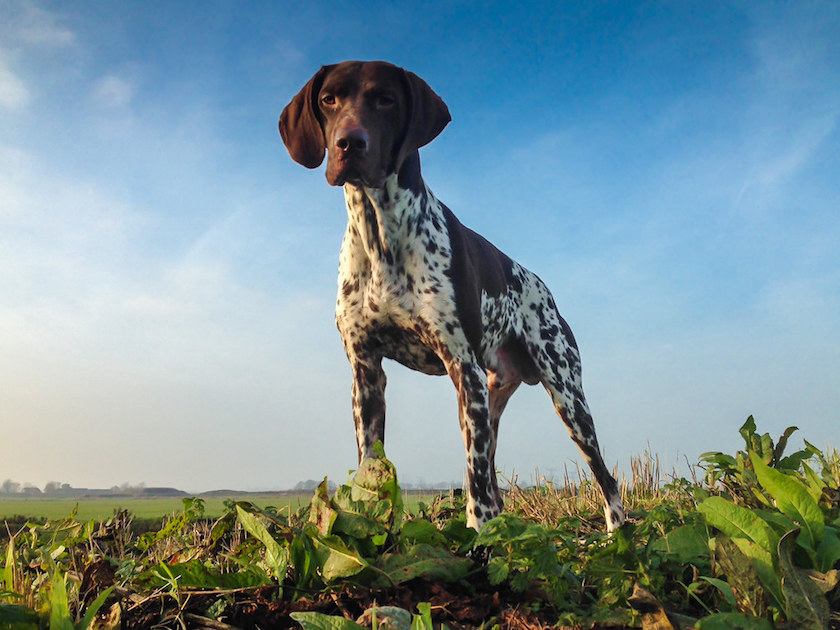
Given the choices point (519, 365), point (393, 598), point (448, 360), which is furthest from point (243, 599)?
point (519, 365)

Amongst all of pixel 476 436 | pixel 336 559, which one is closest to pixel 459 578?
pixel 336 559

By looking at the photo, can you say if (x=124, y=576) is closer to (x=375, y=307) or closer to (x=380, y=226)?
(x=375, y=307)

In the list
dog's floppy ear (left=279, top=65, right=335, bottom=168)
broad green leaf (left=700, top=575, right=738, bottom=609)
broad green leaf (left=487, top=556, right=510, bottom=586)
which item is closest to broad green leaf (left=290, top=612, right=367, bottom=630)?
broad green leaf (left=487, top=556, right=510, bottom=586)

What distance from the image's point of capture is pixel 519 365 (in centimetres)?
636

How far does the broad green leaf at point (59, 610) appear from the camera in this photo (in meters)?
2.17

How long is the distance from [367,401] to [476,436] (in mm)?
Answer: 897

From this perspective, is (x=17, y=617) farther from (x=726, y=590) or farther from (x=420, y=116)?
(x=420, y=116)

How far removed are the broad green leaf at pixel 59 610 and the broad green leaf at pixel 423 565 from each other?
1.00m

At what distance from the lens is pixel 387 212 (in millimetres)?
4762

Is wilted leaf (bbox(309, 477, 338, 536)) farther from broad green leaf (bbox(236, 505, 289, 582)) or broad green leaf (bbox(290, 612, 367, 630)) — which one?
broad green leaf (bbox(290, 612, 367, 630))

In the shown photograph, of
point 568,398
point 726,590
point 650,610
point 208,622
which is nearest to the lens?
point 650,610

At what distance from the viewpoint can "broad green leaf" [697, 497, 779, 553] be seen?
240 centimetres

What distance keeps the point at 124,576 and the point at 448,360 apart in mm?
2432

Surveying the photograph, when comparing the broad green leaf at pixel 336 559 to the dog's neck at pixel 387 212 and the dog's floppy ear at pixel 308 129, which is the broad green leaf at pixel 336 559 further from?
the dog's floppy ear at pixel 308 129
